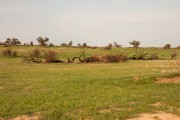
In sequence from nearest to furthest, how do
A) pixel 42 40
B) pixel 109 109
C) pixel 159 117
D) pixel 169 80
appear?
pixel 159 117
pixel 109 109
pixel 169 80
pixel 42 40

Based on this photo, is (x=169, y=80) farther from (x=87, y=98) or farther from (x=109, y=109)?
(x=109, y=109)

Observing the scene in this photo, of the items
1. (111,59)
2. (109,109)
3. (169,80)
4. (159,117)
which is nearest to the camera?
(159,117)

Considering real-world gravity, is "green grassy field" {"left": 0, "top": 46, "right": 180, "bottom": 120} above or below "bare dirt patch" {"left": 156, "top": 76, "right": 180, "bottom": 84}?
below

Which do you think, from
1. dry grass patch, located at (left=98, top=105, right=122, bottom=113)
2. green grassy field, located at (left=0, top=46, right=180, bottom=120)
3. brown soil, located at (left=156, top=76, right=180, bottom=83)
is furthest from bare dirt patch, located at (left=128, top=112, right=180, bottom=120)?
brown soil, located at (left=156, top=76, right=180, bottom=83)

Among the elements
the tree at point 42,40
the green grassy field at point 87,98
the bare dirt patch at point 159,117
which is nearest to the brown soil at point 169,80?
the green grassy field at point 87,98

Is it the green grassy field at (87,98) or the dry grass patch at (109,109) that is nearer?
the green grassy field at (87,98)

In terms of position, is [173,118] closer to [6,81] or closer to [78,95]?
[78,95]

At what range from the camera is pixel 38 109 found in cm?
994

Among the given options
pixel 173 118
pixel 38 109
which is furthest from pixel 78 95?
pixel 173 118

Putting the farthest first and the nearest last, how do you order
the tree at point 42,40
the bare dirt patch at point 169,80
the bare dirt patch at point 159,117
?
the tree at point 42,40, the bare dirt patch at point 169,80, the bare dirt patch at point 159,117

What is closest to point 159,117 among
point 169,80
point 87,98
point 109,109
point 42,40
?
point 109,109

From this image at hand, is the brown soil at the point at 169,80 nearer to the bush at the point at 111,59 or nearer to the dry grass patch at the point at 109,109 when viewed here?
the dry grass patch at the point at 109,109

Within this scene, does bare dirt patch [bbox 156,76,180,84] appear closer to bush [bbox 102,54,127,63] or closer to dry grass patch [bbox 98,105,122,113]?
dry grass patch [bbox 98,105,122,113]

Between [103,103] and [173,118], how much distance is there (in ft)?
8.50
